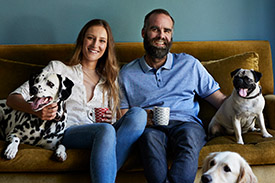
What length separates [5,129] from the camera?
214 cm

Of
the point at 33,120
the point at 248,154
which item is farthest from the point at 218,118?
the point at 33,120

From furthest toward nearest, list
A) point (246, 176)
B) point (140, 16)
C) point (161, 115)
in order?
1. point (140, 16)
2. point (161, 115)
3. point (246, 176)

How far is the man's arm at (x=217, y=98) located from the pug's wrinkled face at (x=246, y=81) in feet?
1.14

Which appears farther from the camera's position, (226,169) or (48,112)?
(48,112)

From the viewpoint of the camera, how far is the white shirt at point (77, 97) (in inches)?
85.4

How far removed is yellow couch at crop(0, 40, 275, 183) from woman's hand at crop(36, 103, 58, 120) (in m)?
0.21

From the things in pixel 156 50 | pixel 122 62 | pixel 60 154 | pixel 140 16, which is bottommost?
pixel 60 154

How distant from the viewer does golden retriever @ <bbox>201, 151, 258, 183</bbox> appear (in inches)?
60.4

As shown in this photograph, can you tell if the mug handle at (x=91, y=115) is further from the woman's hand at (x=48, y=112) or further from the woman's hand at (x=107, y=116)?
the woman's hand at (x=48, y=112)

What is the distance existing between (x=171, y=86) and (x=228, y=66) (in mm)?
621

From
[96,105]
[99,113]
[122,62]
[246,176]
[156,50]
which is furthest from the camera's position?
[122,62]

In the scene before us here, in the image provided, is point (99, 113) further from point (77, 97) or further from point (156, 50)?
point (156, 50)

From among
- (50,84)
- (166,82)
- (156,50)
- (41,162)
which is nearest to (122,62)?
(156,50)

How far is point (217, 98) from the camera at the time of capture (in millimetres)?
2438
